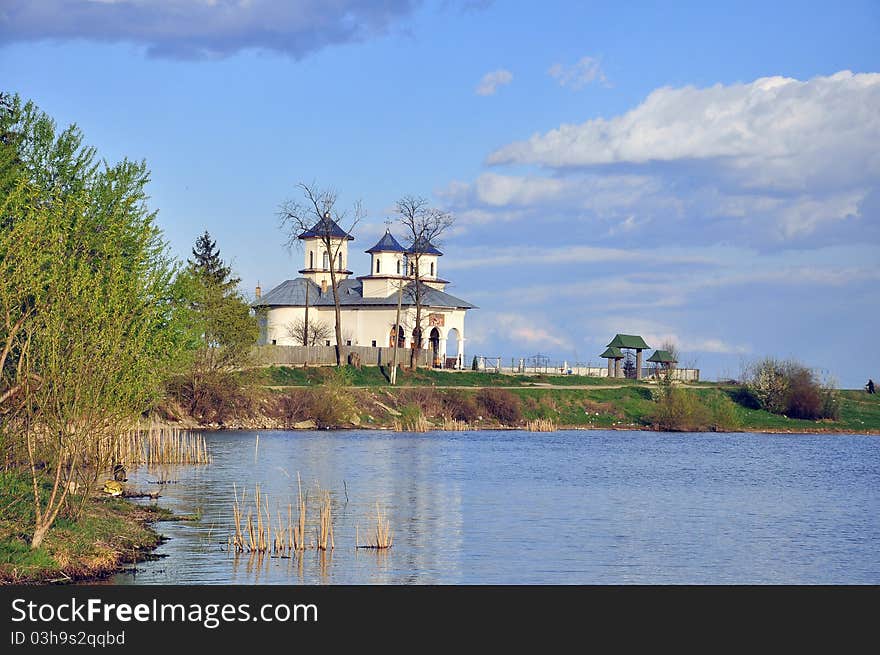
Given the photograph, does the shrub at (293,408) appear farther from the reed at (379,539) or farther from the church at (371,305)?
the reed at (379,539)

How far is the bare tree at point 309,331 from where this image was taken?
11719cm

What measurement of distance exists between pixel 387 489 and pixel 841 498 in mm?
16860

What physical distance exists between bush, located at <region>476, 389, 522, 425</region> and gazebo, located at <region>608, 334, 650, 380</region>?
3006 centimetres

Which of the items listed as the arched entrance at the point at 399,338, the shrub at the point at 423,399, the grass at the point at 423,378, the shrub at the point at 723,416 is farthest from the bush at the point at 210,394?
the arched entrance at the point at 399,338

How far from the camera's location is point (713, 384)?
359 feet

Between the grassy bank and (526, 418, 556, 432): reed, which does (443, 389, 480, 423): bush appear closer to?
(526, 418, 556, 432): reed

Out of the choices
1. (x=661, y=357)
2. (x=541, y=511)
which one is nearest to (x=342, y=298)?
(x=661, y=357)

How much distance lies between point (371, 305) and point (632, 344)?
24.7m

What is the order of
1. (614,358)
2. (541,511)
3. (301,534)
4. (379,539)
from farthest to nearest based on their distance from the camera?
(614,358), (541,511), (379,539), (301,534)

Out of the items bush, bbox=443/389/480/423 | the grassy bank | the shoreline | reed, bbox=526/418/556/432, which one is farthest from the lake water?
bush, bbox=443/389/480/423

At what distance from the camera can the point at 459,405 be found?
292ft

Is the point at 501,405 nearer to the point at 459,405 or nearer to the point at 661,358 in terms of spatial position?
the point at 459,405

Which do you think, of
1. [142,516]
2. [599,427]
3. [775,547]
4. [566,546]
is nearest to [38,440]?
[142,516]
